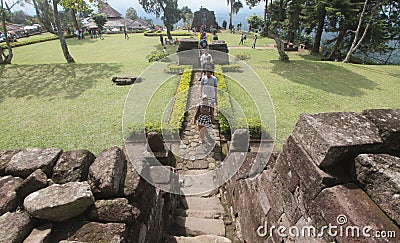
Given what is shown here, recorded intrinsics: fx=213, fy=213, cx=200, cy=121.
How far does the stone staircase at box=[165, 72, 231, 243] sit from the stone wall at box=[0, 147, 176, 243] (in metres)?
1.10

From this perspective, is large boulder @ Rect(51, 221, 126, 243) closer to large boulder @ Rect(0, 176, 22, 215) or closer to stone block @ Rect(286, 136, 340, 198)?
large boulder @ Rect(0, 176, 22, 215)

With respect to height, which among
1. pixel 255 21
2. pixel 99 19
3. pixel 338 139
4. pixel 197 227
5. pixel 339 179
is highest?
pixel 99 19

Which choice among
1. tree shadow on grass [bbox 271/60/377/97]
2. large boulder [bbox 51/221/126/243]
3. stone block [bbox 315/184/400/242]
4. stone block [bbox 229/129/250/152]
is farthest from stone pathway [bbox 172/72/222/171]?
tree shadow on grass [bbox 271/60/377/97]

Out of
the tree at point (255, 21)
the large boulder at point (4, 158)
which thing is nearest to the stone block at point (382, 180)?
the large boulder at point (4, 158)

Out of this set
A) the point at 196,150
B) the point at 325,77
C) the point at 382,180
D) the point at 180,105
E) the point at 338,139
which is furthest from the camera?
the point at 325,77

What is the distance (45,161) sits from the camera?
2.58 metres

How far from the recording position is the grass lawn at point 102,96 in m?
7.14

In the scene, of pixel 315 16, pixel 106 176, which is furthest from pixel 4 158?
pixel 315 16

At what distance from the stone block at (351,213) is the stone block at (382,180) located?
0.06m

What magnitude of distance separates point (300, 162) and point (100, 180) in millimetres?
2123

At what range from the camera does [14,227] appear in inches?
74.4

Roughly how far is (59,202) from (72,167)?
610 millimetres

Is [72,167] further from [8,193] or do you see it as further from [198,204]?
[198,204]

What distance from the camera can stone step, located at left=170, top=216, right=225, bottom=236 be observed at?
3.78 meters
